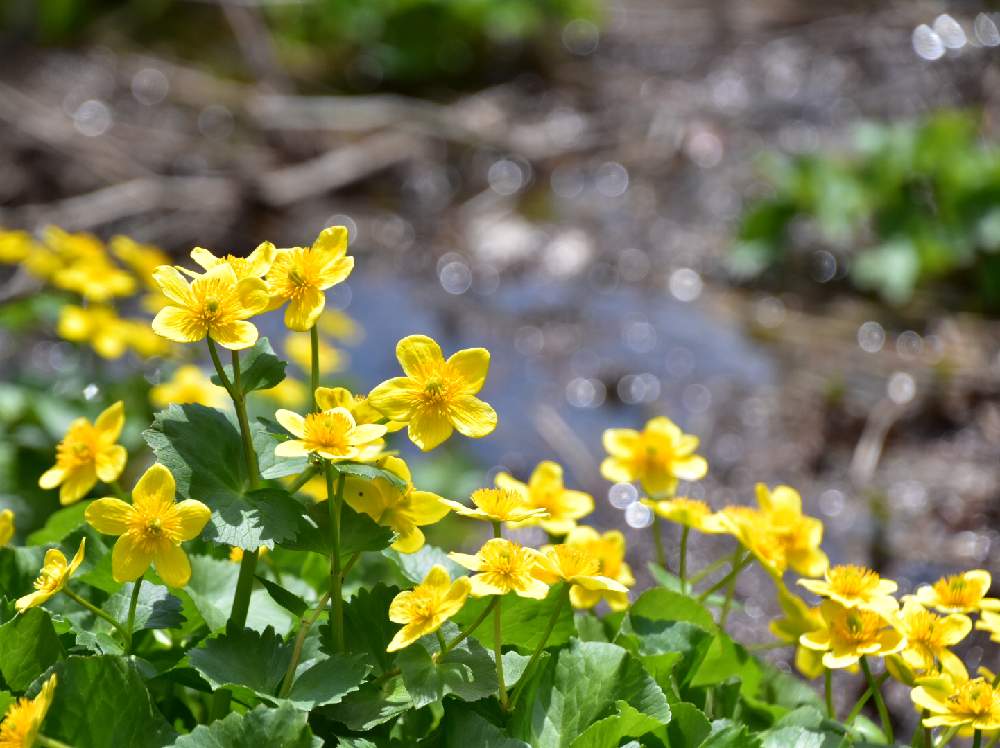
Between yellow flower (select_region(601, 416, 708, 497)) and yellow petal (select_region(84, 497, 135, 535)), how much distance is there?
22.0 inches

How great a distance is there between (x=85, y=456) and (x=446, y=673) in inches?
19.0

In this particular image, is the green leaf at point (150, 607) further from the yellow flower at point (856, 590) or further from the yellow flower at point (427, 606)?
the yellow flower at point (856, 590)

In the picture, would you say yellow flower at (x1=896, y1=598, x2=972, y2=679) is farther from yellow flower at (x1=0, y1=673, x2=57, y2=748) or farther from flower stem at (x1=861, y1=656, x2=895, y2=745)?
yellow flower at (x1=0, y1=673, x2=57, y2=748)

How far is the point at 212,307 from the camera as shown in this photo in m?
1.04

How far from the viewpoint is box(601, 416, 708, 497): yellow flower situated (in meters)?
1.38

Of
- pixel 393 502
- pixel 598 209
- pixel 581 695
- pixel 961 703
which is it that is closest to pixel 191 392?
pixel 393 502

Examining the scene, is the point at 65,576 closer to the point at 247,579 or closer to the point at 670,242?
the point at 247,579

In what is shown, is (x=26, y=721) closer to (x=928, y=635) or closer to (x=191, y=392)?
(x=928, y=635)

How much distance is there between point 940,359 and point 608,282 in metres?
1.16

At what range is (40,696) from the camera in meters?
0.90

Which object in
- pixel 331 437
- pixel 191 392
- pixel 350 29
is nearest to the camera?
pixel 331 437

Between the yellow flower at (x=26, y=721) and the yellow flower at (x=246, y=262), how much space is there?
376mm

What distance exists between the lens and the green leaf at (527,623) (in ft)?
3.89

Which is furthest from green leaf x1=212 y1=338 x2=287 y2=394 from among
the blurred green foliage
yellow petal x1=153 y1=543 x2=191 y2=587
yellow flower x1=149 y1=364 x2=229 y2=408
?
the blurred green foliage
